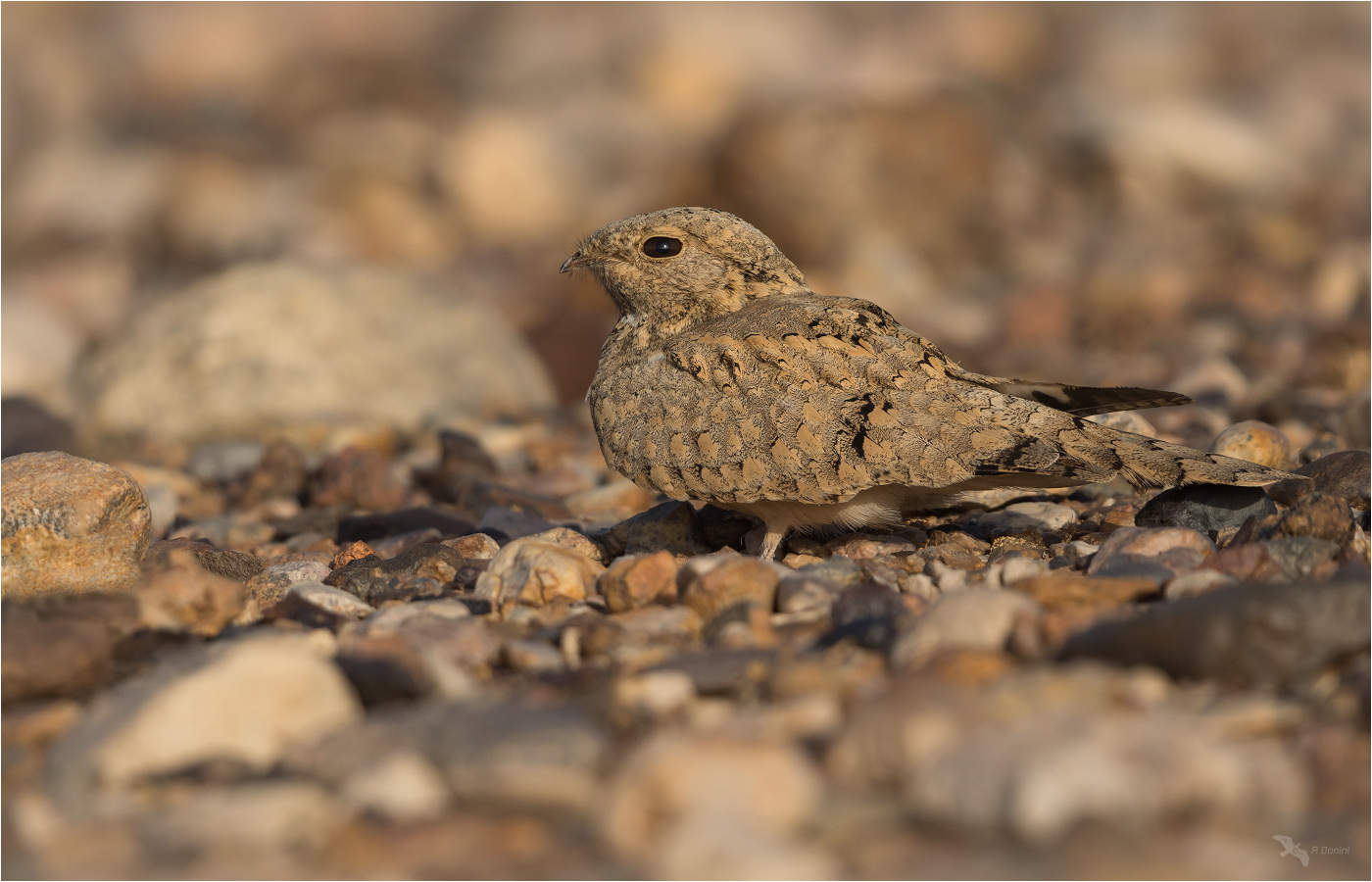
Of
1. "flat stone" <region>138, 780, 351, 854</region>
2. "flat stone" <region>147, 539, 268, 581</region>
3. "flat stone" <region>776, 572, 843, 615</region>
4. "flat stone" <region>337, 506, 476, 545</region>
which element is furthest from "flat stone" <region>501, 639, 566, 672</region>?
"flat stone" <region>337, 506, 476, 545</region>

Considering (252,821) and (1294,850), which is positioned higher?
(1294,850)

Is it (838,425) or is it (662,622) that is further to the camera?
(838,425)

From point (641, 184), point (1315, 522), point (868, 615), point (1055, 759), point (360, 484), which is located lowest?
point (360, 484)

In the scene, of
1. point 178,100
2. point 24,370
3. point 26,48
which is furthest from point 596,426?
point 178,100

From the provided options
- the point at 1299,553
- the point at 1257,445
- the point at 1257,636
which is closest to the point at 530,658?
the point at 1257,636

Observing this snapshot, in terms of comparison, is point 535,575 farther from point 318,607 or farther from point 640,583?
point 318,607

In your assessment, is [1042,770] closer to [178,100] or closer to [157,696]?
[157,696]

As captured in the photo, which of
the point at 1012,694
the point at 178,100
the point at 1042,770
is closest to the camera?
the point at 1042,770
